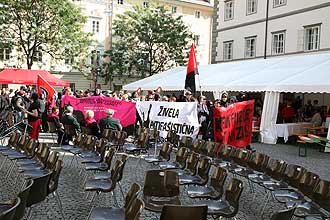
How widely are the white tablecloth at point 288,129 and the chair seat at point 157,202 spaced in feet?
36.1

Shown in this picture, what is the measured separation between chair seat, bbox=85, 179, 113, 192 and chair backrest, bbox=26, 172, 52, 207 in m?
0.94

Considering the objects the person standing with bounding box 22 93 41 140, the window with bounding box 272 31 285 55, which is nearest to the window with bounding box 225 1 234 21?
the window with bounding box 272 31 285 55

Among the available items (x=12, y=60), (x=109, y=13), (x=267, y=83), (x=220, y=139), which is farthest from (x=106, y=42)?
(x=220, y=139)

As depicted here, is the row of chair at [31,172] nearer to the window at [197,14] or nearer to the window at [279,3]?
the window at [279,3]

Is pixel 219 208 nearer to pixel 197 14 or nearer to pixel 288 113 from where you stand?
pixel 288 113

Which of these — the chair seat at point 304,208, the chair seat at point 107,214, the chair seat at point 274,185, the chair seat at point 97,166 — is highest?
the chair seat at point 97,166

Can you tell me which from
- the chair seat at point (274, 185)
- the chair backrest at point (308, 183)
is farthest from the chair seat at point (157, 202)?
the chair backrest at point (308, 183)

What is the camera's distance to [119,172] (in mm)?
6297

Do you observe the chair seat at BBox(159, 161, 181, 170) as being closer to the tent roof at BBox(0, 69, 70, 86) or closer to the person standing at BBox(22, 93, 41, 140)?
the person standing at BBox(22, 93, 41, 140)

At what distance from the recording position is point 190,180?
7023 mm

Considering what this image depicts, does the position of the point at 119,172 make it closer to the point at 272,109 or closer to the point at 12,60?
the point at 272,109

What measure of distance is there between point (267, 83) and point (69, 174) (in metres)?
9.47

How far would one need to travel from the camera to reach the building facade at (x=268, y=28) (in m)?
23.0

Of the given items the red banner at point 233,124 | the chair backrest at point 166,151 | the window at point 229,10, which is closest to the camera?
the chair backrest at point 166,151
